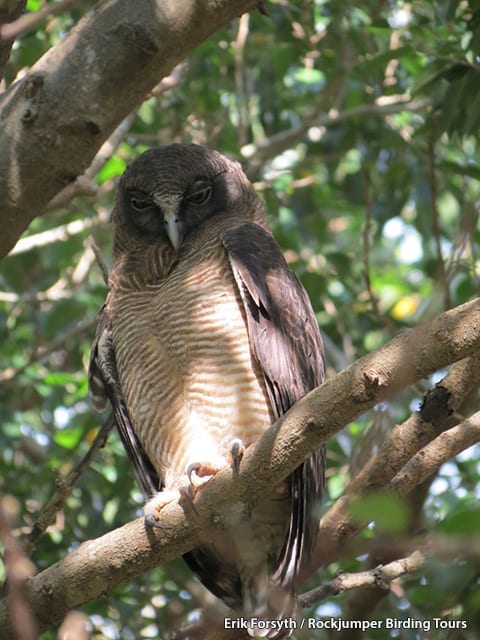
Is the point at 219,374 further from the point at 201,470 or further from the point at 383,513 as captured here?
the point at 383,513

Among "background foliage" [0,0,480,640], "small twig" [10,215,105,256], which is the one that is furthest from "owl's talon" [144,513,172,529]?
"small twig" [10,215,105,256]

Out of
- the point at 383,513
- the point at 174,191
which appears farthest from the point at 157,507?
the point at 383,513

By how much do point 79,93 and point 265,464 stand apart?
4.70 feet

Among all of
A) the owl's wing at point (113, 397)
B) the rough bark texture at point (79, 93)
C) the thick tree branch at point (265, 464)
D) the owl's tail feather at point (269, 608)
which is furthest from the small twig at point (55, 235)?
the thick tree branch at point (265, 464)

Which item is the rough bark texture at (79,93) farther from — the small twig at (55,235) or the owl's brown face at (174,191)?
the small twig at (55,235)

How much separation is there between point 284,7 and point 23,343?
3.37 m

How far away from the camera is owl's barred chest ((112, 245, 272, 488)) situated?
4559 millimetres

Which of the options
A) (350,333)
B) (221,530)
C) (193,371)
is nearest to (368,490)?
(221,530)

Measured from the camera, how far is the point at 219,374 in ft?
15.0

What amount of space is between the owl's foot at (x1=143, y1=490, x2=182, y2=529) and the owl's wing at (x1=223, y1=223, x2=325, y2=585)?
571mm

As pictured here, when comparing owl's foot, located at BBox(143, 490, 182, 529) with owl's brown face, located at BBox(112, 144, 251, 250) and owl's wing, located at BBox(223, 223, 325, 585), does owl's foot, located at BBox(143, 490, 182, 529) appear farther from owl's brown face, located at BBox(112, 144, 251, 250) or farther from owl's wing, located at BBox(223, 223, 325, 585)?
owl's brown face, located at BBox(112, 144, 251, 250)

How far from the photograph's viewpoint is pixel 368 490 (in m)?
3.93

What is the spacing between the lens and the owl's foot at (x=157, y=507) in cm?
363

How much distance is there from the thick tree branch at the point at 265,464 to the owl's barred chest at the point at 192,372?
2.84 ft
